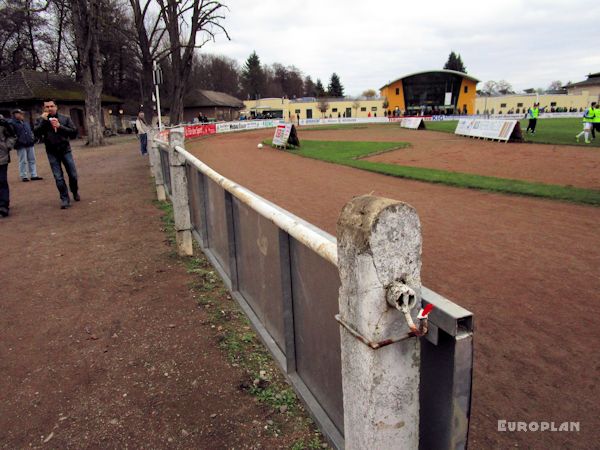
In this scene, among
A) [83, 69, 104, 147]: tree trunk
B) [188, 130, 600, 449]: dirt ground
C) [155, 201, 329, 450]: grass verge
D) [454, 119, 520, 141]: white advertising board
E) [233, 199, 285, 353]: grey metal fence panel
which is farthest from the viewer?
[83, 69, 104, 147]: tree trunk

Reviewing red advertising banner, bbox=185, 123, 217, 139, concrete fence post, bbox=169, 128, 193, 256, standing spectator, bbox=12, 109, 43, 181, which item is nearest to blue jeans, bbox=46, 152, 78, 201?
concrete fence post, bbox=169, 128, 193, 256

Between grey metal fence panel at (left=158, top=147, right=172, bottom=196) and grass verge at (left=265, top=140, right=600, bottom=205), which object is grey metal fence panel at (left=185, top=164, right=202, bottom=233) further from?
grass verge at (left=265, top=140, right=600, bottom=205)

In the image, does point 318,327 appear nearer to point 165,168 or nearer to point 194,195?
point 194,195

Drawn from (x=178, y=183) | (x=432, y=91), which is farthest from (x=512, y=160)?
(x=432, y=91)

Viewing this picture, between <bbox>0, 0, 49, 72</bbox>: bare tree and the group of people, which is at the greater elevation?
<bbox>0, 0, 49, 72</bbox>: bare tree

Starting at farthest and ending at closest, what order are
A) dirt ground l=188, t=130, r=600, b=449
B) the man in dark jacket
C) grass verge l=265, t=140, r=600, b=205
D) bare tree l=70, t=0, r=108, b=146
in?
1. bare tree l=70, t=0, r=108, b=146
2. grass verge l=265, t=140, r=600, b=205
3. the man in dark jacket
4. dirt ground l=188, t=130, r=600, b=449

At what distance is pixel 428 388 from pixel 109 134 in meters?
46.9

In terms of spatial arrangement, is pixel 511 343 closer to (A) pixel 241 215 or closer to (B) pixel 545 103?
(A) pixel 241 215

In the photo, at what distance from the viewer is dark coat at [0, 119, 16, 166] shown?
328 inches

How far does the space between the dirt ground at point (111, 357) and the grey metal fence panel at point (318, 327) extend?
1.24ft

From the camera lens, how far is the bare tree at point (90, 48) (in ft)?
85.3

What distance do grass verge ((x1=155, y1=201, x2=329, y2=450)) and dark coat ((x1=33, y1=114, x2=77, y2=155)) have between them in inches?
193

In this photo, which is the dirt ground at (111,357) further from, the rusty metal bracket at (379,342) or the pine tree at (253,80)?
the pine tree at (253,80)

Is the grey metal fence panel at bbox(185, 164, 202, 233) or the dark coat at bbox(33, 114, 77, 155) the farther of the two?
the dark coat at bbox(33, 114, 77, 155)
